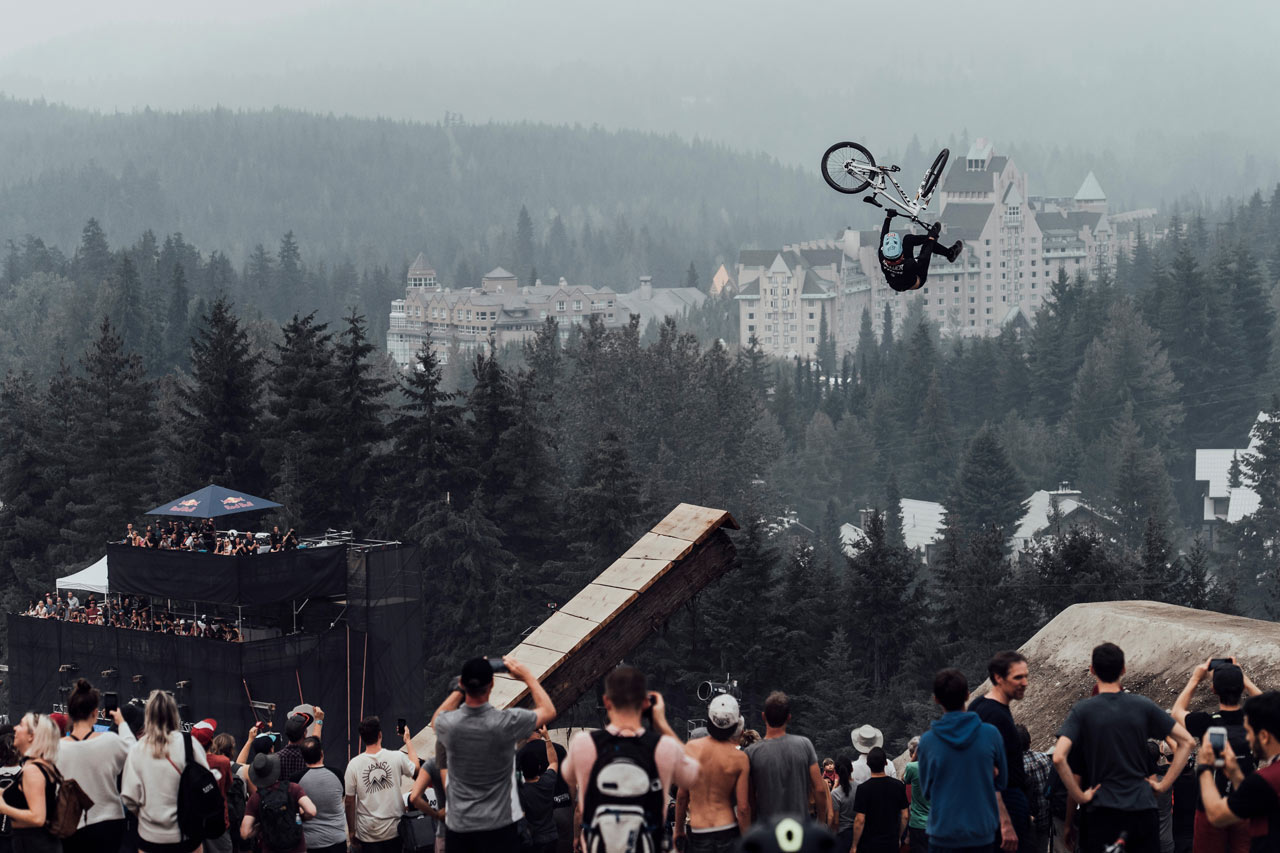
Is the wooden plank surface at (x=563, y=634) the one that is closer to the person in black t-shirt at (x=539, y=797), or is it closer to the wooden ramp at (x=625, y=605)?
the wooden ramp at (x=625, y=605)

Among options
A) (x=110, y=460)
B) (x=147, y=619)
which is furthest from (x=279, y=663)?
(x=110, y=460)

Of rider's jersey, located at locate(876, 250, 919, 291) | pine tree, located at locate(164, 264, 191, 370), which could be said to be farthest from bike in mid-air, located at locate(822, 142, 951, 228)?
pine tree, located at locate(164, 264, 191, 370)

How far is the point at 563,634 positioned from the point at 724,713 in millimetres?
19262

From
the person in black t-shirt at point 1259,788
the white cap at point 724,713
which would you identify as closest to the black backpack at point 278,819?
the white cap at point 724,713

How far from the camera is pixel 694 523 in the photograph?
29438 mm

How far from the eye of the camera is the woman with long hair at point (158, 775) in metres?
9.66

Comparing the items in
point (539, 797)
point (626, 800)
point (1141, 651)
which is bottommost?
point (1141, 651)

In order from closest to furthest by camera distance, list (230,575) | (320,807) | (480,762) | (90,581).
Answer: (480,762), (320,807), (230,575), (90,581)

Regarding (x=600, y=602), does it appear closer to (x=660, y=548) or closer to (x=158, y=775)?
(x=660, y=548)

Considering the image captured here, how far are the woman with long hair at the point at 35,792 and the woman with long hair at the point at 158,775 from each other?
457 millimetres

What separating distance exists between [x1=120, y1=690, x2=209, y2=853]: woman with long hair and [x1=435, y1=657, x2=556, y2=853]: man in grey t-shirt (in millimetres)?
1741

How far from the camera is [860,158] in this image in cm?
A: 2470

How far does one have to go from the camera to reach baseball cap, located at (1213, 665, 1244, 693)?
366 inches

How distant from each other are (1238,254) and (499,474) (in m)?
118
